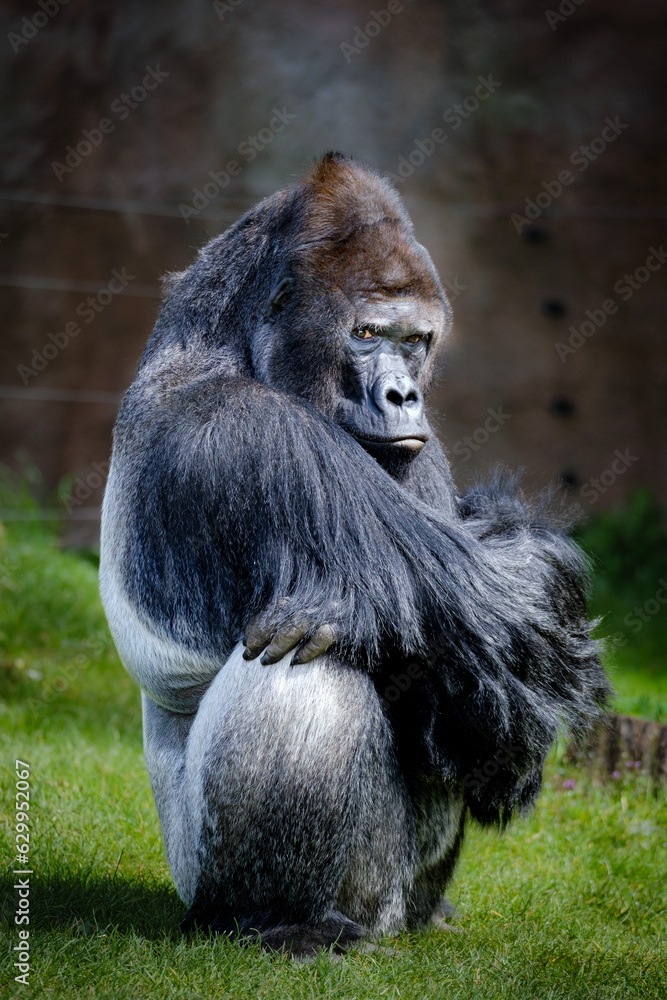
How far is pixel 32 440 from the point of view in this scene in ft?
26.3

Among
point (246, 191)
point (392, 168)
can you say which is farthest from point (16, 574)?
point (392, 168)

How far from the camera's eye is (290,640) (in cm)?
235

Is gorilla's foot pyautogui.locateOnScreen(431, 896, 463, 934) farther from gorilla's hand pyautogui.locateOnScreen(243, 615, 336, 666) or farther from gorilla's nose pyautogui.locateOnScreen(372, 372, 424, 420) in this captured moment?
gorilla's nose pyautogui.locateOnScreen(372, 372, 424, 420)

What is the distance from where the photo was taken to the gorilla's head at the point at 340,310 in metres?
2.64

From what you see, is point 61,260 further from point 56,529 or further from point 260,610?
point 260,610

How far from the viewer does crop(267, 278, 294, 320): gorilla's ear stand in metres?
2.71

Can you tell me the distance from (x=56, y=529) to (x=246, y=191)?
2.99 m
